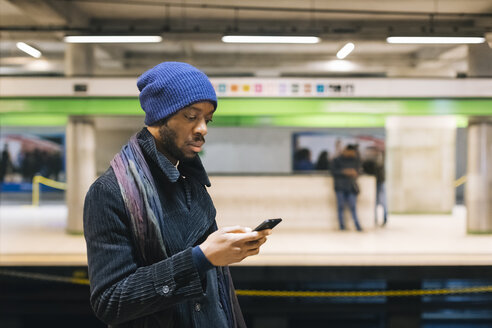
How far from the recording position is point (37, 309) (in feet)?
15.1

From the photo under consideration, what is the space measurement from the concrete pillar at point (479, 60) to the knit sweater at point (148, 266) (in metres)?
7.66

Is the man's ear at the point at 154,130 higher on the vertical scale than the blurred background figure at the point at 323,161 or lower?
higher

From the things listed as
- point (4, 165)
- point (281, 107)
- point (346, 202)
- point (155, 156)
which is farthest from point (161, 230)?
point (4, 165)

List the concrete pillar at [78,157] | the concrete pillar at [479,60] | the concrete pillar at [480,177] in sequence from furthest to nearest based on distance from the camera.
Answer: the concrete pillar at [78,157] → the concrete pillar at [480,177] → the concrete pillar at [479,60]

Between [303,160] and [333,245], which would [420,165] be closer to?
[303,160]

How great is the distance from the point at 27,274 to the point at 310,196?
524 centimetres

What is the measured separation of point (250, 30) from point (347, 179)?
3.54 metres

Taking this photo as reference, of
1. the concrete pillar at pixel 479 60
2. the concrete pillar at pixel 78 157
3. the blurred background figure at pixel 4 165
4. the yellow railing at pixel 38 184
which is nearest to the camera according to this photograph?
the concrete pillar at pixel 479 60

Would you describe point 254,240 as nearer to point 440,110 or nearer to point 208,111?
point 208,111

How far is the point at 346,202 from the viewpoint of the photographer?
26.8 feet

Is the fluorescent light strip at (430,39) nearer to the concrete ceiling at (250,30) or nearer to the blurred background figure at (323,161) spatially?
the concrete ceiling at (250,30)

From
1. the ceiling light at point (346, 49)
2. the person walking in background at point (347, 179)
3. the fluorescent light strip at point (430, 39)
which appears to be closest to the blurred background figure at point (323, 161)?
the person walking in background at point (347, 179)

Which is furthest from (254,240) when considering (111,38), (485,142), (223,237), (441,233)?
(485,142)

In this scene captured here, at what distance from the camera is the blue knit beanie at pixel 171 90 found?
3.48ft
